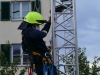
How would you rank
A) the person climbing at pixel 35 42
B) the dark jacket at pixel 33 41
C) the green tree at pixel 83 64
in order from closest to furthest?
the dark jacket at pixel 33 41
the person climbing at pixel 35 42
the green tree at pixel 83 64

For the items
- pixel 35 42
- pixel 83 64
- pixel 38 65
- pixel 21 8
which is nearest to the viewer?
pixel 35 42

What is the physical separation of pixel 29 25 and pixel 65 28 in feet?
5.19

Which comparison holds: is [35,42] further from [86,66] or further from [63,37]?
[86,66]

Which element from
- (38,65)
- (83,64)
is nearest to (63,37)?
(38,65)

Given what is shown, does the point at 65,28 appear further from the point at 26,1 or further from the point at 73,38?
the point at 26,1

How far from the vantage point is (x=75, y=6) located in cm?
751

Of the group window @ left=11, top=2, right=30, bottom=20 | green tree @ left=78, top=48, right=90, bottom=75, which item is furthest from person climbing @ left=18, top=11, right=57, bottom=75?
window @ left=11, top=2, right=30, bottom=20

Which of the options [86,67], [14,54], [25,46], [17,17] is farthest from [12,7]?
[25,46]

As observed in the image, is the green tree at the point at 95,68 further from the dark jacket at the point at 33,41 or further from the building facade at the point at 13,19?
the dark jacket at the point at 33,41

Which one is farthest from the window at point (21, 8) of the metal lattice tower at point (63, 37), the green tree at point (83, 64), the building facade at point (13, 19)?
the metal lattice tower at point (63, 37)

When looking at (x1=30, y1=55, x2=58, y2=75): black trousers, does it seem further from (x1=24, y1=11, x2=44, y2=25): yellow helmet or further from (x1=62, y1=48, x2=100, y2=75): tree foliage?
(x1=62, y1=48, x2=100, y2=75): tree foliage

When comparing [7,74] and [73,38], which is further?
[7,74]

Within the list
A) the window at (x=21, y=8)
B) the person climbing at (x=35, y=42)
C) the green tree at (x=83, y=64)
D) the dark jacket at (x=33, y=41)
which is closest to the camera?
the dark jacket at (x=33, y=41)

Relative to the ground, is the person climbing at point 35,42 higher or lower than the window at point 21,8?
lower
